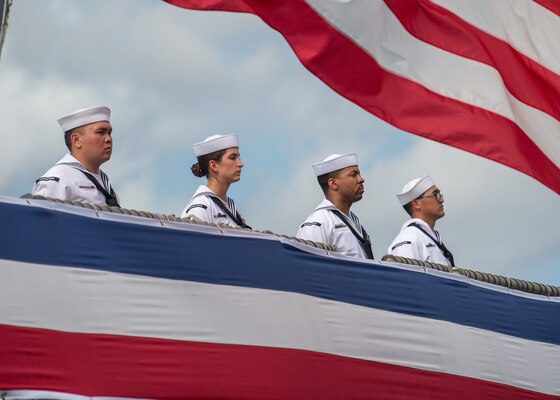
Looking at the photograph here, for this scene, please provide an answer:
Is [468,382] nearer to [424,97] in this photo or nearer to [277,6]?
[424,97]

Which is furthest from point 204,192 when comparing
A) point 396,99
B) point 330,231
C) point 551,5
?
point 551,5

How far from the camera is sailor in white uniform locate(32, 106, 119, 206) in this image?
6426 millimetres

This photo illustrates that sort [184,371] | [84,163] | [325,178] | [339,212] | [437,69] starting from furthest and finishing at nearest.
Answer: [325,178] < [339,212] < [437,69] < [84,163] < [184,371]

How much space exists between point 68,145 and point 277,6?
156 centimetres

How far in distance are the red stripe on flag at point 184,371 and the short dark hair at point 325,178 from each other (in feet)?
6.94

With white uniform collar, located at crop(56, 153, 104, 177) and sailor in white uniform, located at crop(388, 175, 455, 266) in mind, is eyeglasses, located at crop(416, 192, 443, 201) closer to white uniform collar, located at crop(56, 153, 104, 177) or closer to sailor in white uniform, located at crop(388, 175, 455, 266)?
sailor in white uniform, located at crop(388, 175, 455, 266)

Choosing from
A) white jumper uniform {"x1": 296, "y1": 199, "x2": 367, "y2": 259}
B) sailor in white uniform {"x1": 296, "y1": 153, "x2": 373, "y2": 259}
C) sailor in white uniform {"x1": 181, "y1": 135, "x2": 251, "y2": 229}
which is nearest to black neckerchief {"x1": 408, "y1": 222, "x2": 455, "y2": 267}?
sailor in white uniform {"x1": 296, "y1": 153, "x2": 373, "y2": 259}

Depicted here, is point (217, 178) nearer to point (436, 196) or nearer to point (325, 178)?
point (325, 178)

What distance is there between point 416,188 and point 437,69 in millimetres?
2516

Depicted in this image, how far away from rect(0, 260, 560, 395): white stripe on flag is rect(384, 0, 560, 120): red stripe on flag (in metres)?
1.37

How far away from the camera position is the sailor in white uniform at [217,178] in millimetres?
7242

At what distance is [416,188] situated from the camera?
9.12 meters

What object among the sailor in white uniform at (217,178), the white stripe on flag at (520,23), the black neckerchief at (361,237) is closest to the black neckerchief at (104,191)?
the sailor in white uniform at (217,178)

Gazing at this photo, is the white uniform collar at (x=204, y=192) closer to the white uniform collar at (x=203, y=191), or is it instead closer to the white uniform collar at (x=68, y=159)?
the white uniform collar at (x=203, y=191)
